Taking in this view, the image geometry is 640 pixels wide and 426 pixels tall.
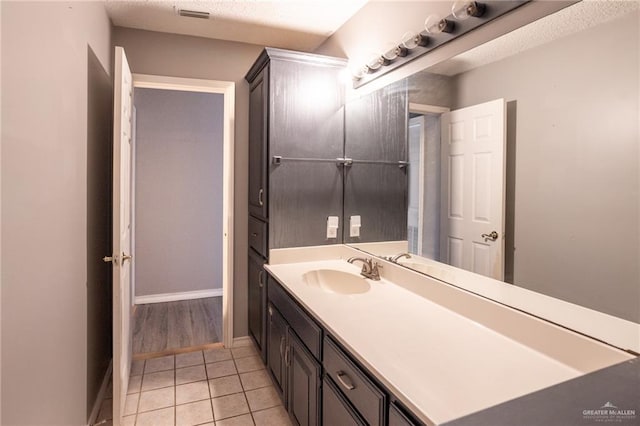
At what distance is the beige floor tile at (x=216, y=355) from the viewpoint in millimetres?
2822

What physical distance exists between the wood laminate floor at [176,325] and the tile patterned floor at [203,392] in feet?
0.81

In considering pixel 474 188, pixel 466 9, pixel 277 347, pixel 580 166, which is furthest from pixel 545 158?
pixel 277 347

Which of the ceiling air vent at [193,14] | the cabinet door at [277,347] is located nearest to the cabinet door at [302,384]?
the cabinet door at [277,347]

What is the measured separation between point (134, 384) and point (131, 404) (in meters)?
0.25

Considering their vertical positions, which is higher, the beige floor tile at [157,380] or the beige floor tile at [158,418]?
the beige floor tile at [157,380]

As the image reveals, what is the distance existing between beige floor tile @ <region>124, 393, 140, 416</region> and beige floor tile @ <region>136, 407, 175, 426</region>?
0.07 m

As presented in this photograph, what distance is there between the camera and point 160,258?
4105 mm

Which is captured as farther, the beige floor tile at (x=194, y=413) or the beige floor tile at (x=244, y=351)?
the beige floor tile at (x=244, y=351)

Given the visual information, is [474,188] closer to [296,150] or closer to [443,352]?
[443,352]

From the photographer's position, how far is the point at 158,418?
6.93ft

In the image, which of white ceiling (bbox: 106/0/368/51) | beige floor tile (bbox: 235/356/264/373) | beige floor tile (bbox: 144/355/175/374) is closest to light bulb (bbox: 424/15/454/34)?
white ceiling (bbox: 106/0/368/51)

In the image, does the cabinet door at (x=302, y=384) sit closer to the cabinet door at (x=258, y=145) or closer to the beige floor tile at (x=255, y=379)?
the beige floor tile at (x=255, y=379)

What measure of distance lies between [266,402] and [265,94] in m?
1.99

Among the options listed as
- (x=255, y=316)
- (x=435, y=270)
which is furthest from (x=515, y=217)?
(x=255, y=316)
